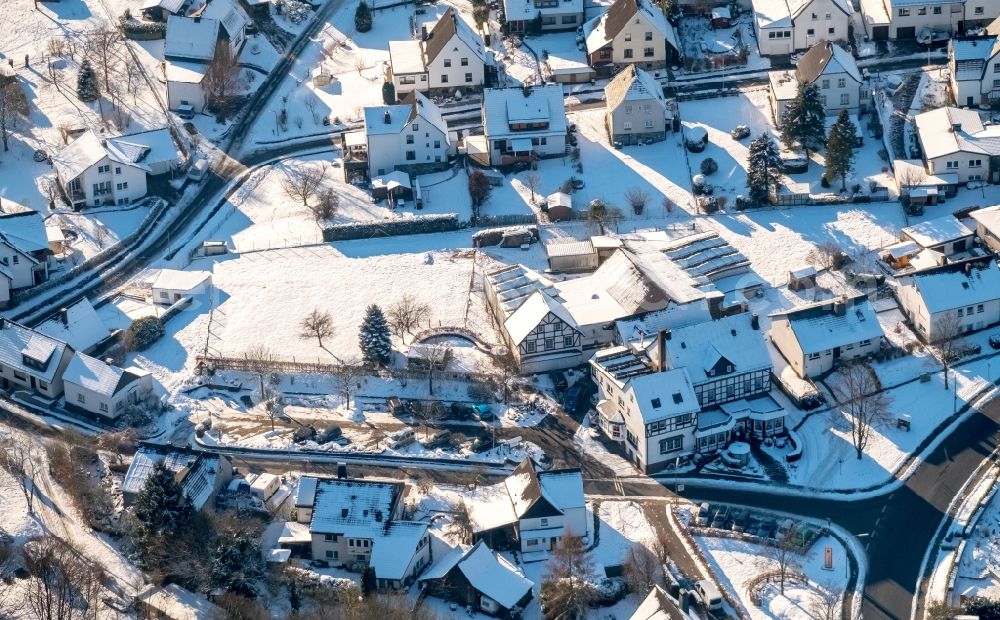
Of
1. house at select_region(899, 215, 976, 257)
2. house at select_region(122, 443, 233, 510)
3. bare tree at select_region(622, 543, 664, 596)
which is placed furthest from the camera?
house at select_region(899, 215, 976, 257)

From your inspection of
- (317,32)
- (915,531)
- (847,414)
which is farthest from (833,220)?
(317,32)

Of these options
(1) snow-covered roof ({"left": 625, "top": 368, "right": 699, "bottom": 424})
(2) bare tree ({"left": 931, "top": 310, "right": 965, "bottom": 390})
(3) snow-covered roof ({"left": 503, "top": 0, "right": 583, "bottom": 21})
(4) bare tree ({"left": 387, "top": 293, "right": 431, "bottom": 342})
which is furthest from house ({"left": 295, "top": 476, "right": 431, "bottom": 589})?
(3) snow-covered roof ({"left": 503, "top": 0, "right": 583, "bottom": 21})

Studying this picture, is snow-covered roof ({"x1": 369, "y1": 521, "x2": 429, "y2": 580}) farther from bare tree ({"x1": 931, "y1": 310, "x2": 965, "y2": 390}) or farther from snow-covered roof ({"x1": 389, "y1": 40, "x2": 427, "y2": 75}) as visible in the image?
snow-covered roof ({"x1": 389, "y1": 40, "x2": 427, "y2": 75})

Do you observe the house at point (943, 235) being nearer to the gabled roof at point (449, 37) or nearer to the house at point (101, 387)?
the gabled roof at point (449, 37)

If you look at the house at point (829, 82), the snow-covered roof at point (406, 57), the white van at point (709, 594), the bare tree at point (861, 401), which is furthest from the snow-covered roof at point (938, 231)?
the snow-covered roof at point (406, 57)

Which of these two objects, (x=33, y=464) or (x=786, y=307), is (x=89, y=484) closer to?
(x=33, y=464)
